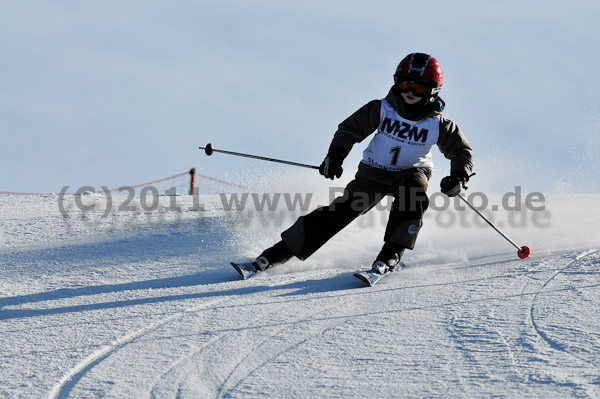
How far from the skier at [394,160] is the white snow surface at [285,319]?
9.5 inches

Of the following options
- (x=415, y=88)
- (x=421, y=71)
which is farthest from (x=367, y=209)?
(x=421, y=71)

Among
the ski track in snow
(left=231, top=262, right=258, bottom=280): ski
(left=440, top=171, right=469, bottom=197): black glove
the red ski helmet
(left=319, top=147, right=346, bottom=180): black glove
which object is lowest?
the ski track in snow

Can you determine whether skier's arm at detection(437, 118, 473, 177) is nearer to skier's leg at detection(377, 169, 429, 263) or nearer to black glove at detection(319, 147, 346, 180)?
skier's leg at detection(377, 169, 429, 263)

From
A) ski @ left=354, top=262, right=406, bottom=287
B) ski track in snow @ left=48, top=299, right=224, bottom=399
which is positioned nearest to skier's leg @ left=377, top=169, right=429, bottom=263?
ski @ left=354, top=262, right=406, bottom=287

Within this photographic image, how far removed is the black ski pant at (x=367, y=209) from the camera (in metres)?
4.51

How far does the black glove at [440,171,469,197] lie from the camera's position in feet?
15.2

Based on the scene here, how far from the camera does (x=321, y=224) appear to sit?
471 centimetres

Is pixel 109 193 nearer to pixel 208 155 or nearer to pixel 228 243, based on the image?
pixel 228 243

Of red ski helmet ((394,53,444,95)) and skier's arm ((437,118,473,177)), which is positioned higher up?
red ski helmet ((394,53,444,95))

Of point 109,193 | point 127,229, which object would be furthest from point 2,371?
point 109,193

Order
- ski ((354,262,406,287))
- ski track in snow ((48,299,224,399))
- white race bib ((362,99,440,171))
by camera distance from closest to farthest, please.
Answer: ski track in snow ((48,299,224,399)), ski ((354,262,406,287)), white race bib ((362,99,440,171))

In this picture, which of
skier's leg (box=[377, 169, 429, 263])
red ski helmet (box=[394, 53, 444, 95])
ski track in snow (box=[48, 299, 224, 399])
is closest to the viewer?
ski track in snow (box=[48, 299, 224, 399])

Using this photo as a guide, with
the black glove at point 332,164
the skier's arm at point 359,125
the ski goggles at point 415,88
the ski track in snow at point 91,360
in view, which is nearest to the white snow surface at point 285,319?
the ski track in snow at point 91,360

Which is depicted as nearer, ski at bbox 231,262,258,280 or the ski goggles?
ski at bbox 231,262,258,280
